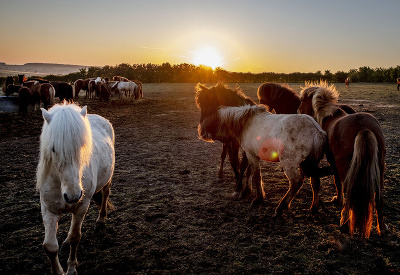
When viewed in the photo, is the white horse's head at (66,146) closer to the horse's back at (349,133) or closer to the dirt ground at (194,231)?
Answer: the dirt ground at (194,231)

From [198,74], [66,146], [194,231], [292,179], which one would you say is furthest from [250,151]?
[198,74]

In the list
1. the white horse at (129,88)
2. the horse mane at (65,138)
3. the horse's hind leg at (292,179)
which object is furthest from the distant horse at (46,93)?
the horse's hind leg at (292,179)

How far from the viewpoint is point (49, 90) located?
550 inches

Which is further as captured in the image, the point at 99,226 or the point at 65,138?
the point at 99,226

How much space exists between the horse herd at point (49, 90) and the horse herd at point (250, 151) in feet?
23.1

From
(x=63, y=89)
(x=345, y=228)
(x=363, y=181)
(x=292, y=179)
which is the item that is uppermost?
(x=63, y=89)

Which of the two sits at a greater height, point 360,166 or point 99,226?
point 360,166

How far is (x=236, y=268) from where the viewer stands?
2.72 m

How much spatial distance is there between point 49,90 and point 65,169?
14.3 metres

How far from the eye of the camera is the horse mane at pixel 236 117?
4240 mm

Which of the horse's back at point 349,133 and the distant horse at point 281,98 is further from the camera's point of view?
the distant horse at point 281,98

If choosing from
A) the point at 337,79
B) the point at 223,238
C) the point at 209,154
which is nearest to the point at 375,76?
the point at 337,79

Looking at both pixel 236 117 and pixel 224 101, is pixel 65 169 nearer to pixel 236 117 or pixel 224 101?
pixel 236 117

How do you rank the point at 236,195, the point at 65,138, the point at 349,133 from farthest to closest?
the point at 236,195
the point at 349,133
the point at 65,138
